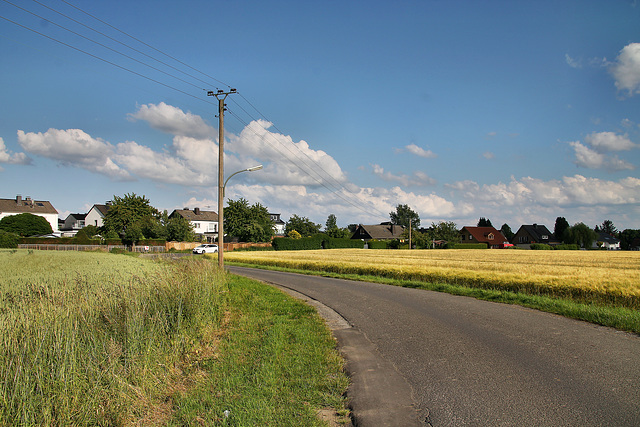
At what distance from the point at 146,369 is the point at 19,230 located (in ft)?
270

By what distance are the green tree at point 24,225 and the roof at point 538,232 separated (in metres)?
123

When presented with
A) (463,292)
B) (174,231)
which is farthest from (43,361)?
(174,231)

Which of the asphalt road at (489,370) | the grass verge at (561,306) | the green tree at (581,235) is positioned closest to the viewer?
the asphalt road at (489,370)

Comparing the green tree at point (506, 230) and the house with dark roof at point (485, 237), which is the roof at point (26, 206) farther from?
the green tree at point (506, 230)

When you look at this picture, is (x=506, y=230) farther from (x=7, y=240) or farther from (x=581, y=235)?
(x=7, y=240)

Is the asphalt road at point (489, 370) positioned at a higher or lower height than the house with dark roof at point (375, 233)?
lower

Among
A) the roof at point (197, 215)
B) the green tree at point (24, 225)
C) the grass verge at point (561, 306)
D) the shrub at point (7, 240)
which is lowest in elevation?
the grass verge at point (561, 306)

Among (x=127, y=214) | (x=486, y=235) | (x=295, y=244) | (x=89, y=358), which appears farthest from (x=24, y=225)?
(x=486, y=235)

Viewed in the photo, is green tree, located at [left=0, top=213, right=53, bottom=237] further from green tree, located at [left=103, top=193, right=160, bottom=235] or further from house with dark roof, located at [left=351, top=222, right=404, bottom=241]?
house with dark roof, located at [left=351, top=222, right=404, bottom=241]

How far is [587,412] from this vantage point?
4.11 m

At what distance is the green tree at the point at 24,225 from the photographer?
6856 centimetres

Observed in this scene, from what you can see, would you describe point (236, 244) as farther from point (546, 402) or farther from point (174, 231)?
point (546, 402)

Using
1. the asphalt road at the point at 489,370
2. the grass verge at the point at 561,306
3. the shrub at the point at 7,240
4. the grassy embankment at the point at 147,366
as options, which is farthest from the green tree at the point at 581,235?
the shrub at the point at 7,240

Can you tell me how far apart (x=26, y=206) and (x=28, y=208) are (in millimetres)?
819
